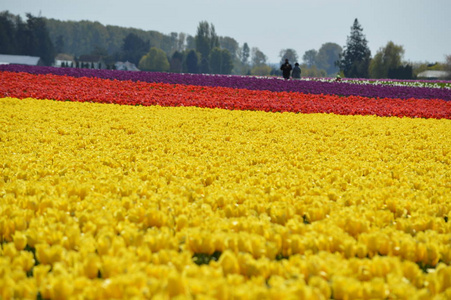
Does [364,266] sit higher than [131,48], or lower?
lower

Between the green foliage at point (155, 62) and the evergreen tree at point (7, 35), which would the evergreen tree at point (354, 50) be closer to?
the green foliage at point (155, 62)

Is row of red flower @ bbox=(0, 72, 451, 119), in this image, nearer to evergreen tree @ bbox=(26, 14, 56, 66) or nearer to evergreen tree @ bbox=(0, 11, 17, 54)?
evergreen tree @ bbox=(0, 11, 17, 54)

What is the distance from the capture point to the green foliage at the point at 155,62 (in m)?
119

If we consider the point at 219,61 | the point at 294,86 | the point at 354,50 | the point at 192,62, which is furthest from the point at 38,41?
the point at 294,86

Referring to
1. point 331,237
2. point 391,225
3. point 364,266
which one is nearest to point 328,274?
point 364,266

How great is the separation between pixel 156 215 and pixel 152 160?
2.69 metres

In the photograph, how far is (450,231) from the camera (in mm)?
3684

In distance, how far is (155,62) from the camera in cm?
11994

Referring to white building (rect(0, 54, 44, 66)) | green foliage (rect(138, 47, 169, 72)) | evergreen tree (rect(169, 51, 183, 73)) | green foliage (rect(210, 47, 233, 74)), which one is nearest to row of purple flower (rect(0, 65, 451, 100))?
white building (rect(0, 54, 44, 66))

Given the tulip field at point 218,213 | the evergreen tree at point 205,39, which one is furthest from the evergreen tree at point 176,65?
the tulip field at point 218,213

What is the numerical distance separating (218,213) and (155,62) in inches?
4715

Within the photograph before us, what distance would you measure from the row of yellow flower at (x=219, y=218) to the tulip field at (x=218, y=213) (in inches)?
0.5

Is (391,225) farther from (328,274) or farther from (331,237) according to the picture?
(328,274)

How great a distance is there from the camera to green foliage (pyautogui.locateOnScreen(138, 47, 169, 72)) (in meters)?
119
